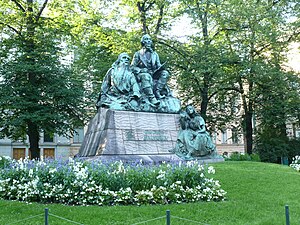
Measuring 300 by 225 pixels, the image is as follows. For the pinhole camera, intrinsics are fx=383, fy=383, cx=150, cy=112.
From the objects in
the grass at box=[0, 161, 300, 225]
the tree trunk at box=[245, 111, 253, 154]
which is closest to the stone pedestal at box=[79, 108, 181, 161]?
the grass at box=[0, 161, 300, 225]

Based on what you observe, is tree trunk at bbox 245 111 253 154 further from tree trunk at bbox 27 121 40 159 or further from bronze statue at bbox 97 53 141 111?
bronze statue at bbox 97 53 141 111

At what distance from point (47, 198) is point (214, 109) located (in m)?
22.1

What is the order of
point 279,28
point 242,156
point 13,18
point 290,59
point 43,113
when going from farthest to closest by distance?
1. point 290,59
2. point 279,28
3. point 13,18
4. point 43,113
5. point 242,156

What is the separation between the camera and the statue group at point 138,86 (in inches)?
564

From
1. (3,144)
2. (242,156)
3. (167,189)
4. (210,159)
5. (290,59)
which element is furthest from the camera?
(3,144)

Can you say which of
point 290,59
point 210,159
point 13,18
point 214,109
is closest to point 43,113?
point 13,18

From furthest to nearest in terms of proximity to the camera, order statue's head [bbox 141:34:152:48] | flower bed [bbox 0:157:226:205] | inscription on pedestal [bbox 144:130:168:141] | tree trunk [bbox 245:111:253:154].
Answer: tree trunk [bbox 245:111:253:154]
statue's head [bbox 141:34:152:48]
inscription on pedestal [bbox 144:130:168:141]
flower bed [bbox 0:157:226:205]

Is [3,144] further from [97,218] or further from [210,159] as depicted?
[97,218]

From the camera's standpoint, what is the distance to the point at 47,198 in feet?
27.1

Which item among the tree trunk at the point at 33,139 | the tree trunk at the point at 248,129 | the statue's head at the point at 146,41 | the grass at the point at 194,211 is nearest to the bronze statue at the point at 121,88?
the statue's head at the point at 146,41

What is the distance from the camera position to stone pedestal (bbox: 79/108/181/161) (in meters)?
12.9

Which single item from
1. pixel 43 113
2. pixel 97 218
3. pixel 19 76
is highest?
pixel 19 76

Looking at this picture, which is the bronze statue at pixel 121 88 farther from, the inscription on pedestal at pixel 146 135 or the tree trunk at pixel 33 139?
the tree trunk at pixel 33 139

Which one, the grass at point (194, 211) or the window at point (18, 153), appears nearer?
the grass at point (194, 211)
